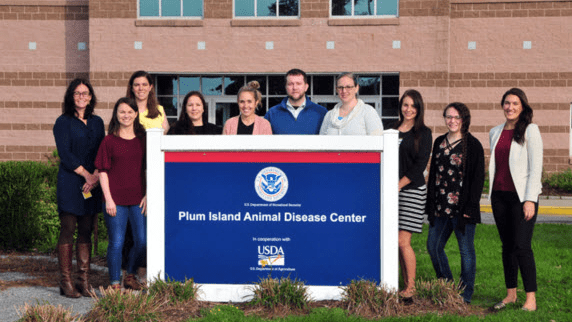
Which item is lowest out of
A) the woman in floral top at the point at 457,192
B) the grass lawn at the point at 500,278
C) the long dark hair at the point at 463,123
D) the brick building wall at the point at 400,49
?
the grass lawn at the point at 500,278

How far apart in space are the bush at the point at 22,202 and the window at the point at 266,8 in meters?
10.6

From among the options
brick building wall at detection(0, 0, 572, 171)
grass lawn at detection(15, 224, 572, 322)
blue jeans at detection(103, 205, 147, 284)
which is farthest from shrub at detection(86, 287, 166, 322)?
brick building wall at detection(0, 0, 572, 171)

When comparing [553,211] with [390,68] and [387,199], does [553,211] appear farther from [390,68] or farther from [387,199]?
[387,199]

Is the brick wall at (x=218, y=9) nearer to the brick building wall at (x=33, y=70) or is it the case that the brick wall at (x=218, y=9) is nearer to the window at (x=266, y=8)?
the window at (x=266, y=8)

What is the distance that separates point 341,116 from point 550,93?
1382 centimetres

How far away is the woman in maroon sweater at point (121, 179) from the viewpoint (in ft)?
16.4

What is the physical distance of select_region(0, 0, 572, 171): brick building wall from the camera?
16.5 meters

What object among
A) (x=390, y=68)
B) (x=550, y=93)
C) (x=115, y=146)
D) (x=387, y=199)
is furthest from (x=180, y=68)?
(x=387, y=199)

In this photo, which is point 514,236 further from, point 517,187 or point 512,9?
point 512,9

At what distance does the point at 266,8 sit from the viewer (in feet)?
55.3

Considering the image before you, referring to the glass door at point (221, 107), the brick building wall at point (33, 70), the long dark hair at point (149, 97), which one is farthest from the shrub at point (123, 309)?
the brick building wall at point (33, 70)

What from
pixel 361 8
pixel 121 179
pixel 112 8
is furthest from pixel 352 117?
pixel 112 8

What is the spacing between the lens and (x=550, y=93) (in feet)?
55.0

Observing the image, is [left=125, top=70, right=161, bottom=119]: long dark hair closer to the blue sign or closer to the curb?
the blue sign
